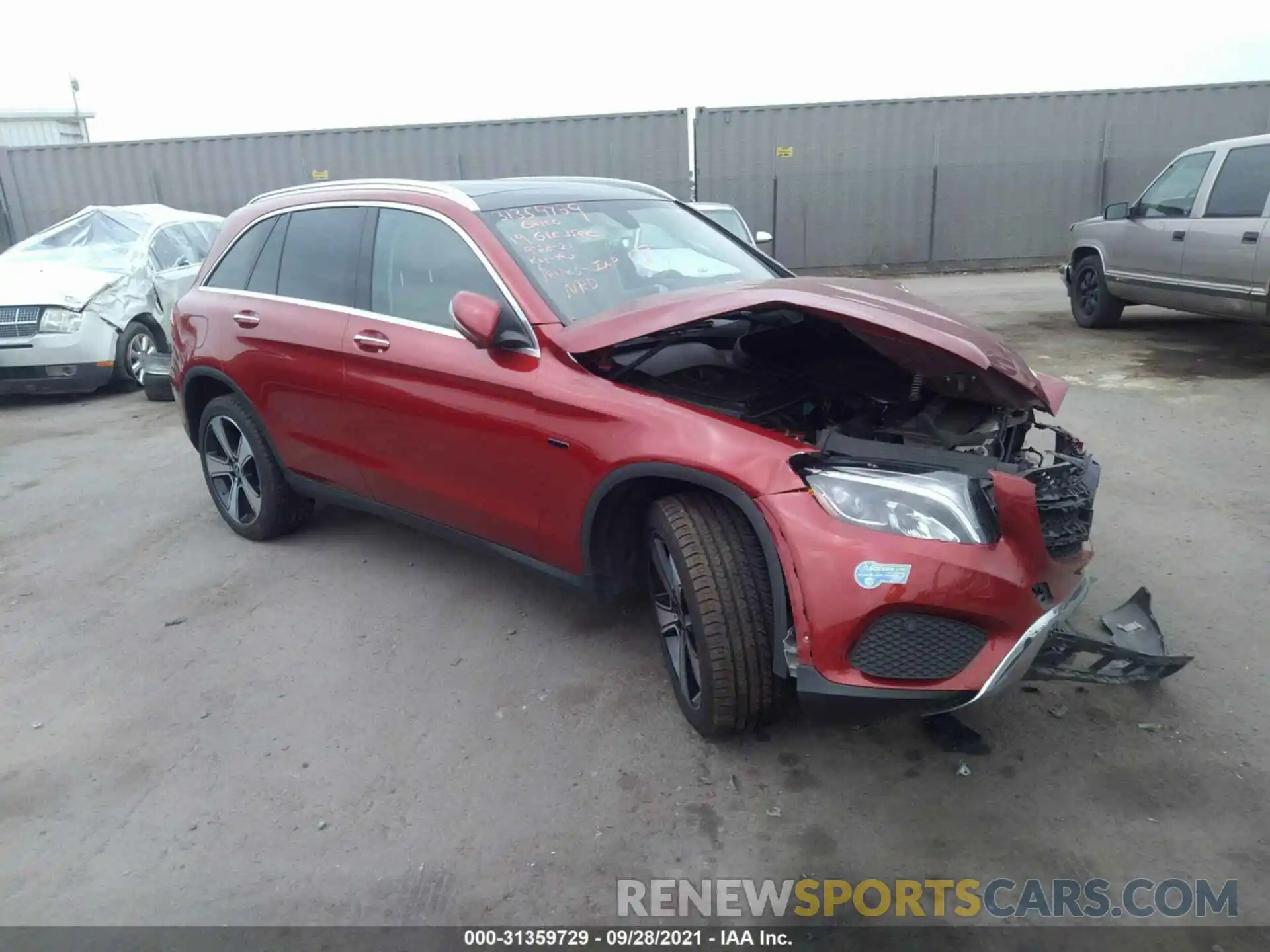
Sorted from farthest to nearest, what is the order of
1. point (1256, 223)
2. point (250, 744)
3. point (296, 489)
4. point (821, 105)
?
point (821, 105) → point (1256, 223) → point (296, 489) → point (250, 744)

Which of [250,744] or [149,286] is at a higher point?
[149,286]

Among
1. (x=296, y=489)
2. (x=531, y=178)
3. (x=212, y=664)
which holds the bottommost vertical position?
(x=212, y=664)

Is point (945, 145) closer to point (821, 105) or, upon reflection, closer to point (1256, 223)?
point (821, 105)

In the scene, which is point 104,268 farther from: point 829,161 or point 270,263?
point 829,161

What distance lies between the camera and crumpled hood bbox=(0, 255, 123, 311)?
27.7 ft

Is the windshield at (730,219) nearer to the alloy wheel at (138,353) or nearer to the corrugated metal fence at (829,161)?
the alloy wheel at (138,353)

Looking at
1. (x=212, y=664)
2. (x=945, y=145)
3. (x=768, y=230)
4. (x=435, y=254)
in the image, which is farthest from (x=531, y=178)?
(x=945, y=145)

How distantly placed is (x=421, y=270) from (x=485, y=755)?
75.8 inches

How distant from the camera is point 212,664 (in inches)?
148

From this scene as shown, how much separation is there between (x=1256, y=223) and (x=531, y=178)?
257 inches

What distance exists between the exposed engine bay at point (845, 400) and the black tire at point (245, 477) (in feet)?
7.55

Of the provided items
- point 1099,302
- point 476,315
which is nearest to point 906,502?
point 476,315

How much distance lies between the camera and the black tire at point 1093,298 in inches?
396

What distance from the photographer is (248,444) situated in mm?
4715
